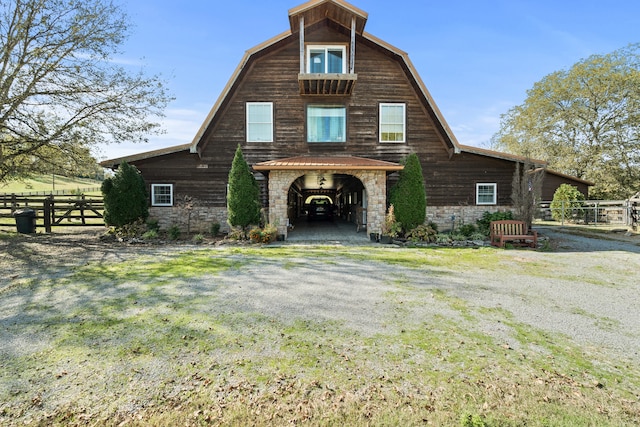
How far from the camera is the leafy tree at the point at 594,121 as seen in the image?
2852 centimetres

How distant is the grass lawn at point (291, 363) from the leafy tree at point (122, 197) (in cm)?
777

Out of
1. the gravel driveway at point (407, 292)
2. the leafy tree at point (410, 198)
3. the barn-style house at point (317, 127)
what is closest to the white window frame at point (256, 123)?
the barn-style house at point (317, 127)

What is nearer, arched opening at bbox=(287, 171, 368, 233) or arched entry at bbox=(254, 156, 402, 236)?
arched entry at bbox=(254, 156, 402, 236)

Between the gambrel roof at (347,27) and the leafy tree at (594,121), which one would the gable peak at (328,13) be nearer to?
the gambrel roof at (347,27)

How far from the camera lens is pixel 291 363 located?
11.3 ft

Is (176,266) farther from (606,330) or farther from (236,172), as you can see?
(606,330)

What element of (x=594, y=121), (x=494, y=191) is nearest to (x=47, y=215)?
(x=494, y=191)

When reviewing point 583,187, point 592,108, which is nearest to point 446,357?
point 583,187

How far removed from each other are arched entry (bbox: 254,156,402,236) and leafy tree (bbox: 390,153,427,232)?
59 centimetres

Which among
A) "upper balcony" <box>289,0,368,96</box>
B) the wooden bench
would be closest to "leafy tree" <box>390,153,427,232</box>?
the wooden bench

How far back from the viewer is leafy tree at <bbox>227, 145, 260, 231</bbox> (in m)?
12.9

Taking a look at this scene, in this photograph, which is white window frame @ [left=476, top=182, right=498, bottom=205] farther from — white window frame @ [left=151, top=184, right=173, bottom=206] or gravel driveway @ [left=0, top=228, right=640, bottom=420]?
white window frame @ [left=151, top=184, right=173, bottom=206]

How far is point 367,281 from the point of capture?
22.5 feet

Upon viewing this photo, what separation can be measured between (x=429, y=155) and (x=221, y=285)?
474 inches
